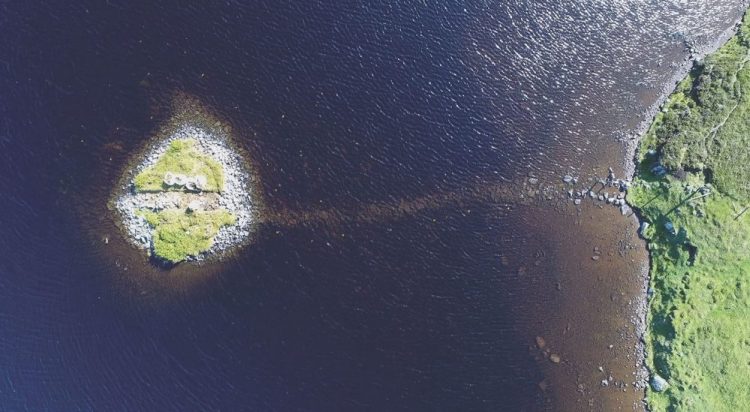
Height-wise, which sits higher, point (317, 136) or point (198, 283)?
point (317, 136)

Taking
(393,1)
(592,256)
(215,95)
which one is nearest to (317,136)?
(215,95)

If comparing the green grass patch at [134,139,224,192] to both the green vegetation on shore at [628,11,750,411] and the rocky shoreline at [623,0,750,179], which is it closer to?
the rocky shoreline at [623,0,750,179]

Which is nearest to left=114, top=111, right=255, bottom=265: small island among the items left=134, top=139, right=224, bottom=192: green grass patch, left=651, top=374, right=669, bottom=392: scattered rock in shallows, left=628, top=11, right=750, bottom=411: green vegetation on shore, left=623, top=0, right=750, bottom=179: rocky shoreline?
left=134, top=139, right=224, bottom=192: green grass patch

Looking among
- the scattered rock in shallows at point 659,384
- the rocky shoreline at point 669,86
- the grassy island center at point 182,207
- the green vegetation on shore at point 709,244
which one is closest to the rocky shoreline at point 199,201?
the grassy island center at point 182,207

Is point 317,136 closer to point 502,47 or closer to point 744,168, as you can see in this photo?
point 502,47

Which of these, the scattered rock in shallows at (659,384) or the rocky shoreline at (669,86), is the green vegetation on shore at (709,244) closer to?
the scattered rock in shallows at (659,384)

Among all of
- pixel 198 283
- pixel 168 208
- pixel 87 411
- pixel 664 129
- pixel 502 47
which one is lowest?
pixel 87 411
